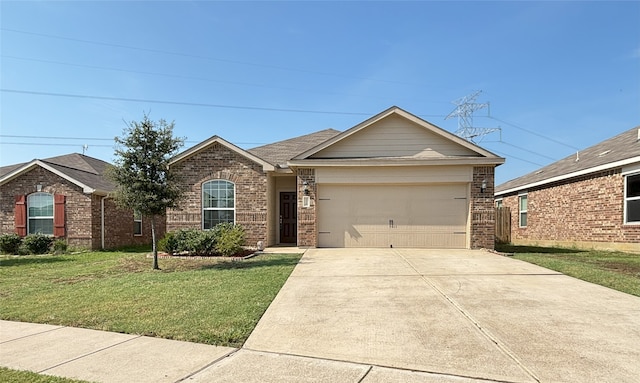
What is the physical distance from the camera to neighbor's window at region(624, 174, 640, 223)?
11.3 metres

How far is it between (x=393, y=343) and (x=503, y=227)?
1699 cm

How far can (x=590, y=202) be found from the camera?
13211mm

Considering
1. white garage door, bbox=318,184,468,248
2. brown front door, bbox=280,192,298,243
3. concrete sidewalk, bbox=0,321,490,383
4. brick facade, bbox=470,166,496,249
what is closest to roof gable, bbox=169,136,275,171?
brown front door, bbox=280,192,298,243

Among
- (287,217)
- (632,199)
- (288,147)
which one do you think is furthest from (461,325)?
(288,147)

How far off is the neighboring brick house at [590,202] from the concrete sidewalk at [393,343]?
747 centimetres

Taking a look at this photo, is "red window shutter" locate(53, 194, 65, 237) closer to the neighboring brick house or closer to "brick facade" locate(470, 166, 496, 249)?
"brick facade" locate(470, 166, 496, 249)

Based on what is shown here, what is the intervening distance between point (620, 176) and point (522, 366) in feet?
39.4

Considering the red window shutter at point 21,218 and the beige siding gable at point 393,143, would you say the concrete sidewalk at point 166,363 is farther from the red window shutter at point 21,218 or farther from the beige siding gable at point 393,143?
the red window shutter at point 21,218

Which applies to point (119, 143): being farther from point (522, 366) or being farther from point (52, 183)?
point (522, 366)

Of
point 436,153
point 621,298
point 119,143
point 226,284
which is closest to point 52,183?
point 119,143

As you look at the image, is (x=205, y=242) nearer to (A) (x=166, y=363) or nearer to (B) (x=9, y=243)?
(A) (x=166, y=363)

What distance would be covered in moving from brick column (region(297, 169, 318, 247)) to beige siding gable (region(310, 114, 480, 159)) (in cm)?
92

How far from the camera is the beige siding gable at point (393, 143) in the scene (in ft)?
40.9

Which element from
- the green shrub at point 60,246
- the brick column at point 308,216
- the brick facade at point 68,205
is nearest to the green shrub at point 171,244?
the brick column at point 308,216
